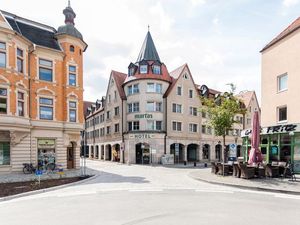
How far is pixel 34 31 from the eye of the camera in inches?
907

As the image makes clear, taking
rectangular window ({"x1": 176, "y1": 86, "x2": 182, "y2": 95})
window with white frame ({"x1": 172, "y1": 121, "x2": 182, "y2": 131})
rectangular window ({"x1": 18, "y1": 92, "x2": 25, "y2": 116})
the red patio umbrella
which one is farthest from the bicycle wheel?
rectangular window ({"x1": 176, "y1": 86, "x2": 182, "y2": 95})

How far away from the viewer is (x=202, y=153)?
39500 mm

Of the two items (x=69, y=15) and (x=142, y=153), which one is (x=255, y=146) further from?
(x=69, y=15)

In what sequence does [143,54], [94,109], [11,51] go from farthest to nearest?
[94,109] < [143,54] < [11,51]

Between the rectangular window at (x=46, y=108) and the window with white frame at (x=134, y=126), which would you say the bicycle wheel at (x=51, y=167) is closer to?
the rectangular window at (x=46, y=108)

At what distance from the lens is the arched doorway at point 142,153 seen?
33.3 m

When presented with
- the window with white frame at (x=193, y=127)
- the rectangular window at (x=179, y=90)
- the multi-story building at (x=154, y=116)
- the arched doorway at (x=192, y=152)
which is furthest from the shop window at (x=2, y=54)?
the arched doorway at (x=192, y=152)

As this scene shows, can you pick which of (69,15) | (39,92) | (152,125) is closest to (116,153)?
(152,125)

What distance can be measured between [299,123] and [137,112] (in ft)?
71.4

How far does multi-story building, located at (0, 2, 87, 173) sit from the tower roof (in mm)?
12466

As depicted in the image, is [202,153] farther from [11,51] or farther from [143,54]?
[11,51]

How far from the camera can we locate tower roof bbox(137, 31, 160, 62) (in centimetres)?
3650

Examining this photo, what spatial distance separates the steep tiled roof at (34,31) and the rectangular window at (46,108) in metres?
5.39

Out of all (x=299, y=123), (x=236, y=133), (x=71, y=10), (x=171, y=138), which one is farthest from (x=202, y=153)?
(x=71, y=10)
